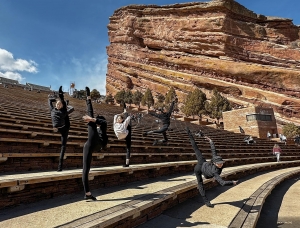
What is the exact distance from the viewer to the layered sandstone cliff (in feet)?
185

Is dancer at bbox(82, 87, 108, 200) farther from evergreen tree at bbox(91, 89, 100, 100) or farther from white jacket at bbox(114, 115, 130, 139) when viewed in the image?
evergreen tree at bbox(91, 89, 100, 100)

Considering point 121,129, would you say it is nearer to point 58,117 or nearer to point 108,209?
point 58,117

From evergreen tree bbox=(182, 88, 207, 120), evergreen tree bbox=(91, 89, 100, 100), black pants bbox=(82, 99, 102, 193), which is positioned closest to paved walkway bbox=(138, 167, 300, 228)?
black pants bbox=(82, 99, 102, 193)

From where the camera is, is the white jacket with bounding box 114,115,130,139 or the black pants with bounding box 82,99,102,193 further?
the white jacket with bounding box 114,115,130,139

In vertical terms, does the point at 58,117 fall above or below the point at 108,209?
above

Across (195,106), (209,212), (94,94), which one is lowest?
(209,212)

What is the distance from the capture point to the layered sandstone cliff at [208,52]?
5644 centimetres

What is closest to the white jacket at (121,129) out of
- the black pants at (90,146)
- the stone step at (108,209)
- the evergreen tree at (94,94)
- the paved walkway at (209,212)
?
the stone step at (108,209)

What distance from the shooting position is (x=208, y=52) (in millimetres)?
63812

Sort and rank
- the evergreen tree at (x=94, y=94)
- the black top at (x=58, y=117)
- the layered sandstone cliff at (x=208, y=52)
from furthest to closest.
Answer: the evergreen tree at (x=94, y=94) < the layered sandstone cliff at (x=208, y=52) < the black top at (x=58, y=117)

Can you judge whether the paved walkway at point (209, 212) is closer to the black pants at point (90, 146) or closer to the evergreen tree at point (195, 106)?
the black pants at point (90, 146)

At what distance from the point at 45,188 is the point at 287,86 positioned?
205 ft

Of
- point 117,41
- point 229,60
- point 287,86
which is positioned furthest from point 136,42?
point 287,86

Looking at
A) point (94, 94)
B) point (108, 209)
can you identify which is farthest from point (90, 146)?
point (94, 94)
